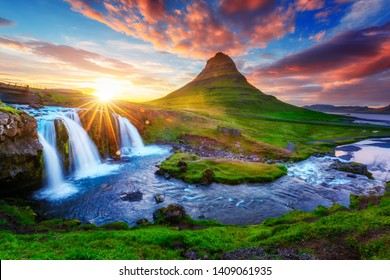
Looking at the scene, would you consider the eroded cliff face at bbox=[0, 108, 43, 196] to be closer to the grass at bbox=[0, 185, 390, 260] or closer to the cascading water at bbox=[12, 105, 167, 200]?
the cascading water at bbox=[12, 105, 167, 200]

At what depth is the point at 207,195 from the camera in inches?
1199

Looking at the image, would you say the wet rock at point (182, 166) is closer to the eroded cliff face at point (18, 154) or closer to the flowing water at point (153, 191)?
the flowing water at point (153, 191)

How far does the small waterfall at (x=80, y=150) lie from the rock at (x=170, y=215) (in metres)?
20.2

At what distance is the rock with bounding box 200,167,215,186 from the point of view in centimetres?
3421

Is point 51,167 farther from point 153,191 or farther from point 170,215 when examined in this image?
point 170,215

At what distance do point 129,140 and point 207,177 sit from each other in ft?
104

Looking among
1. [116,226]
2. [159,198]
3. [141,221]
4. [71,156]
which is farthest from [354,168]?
[71,156]

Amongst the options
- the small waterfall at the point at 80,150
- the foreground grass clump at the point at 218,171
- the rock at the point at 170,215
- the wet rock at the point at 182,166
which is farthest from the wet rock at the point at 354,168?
the small waterfall at the point at 80,150

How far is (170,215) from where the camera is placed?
2208 cm

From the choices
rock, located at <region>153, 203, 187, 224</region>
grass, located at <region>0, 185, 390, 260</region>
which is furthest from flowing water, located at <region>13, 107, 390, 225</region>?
grass, located at <region>0, 185, 390, 260</region>

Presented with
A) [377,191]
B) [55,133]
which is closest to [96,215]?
[55,133]

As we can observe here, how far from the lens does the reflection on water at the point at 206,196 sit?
24.7 m

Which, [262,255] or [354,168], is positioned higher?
[354,168]

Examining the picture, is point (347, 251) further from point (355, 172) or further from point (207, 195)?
point (355, 172)
